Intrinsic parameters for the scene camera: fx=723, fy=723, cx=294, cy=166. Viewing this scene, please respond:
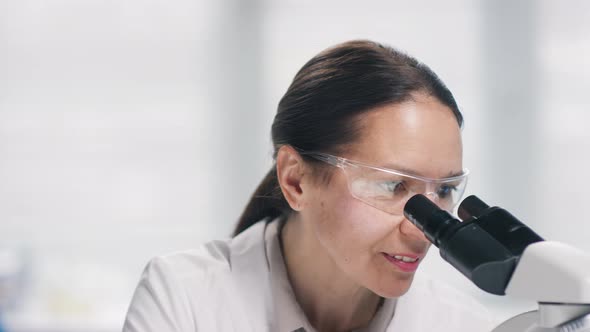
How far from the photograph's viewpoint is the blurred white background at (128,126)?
2832 mm

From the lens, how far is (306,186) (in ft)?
4.46

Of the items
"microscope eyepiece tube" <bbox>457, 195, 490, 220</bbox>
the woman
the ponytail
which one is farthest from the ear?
Result: "microscope eyepiece tube" <bbox>457, 195, 490, 220</bbox>

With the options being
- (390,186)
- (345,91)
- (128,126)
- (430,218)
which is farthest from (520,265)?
(128,126)

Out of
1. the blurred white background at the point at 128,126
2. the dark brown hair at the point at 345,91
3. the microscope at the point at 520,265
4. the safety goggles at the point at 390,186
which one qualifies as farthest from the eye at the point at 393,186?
the blurred white background at the point at 128,126

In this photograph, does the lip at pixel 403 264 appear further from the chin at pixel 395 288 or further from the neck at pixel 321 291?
the neck at pixel 321 291

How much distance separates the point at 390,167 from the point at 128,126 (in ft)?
6.05

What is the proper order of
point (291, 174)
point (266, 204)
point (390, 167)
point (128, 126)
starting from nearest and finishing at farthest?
point (390, 167), point (291, 174), point (266, 204), point (128, 126)

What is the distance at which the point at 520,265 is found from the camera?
2.54ft

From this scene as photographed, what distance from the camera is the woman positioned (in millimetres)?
1229

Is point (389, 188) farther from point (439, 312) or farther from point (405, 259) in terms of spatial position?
point (439, 312)

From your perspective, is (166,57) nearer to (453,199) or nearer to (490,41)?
(490,41)

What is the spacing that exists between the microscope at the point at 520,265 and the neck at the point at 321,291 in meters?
0.49

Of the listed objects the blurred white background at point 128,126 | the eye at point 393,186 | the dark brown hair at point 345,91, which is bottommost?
the blurred white background at point 128,126

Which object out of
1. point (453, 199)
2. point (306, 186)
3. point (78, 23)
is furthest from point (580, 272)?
point (78, 23)
